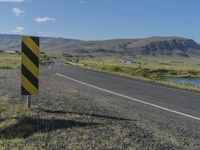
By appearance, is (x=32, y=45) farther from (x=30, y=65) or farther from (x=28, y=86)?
(x=28, y=86)

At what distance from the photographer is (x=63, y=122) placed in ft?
26.2

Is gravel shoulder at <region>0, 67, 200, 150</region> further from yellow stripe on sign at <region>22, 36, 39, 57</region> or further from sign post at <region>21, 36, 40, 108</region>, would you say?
yellow stripe on sign at <region>22, 36, 39, 57</region>

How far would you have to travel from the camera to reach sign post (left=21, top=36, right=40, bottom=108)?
9.50 meters

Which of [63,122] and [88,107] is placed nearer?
[63,122]

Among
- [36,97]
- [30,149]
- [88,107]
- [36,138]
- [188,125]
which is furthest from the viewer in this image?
[36,97]

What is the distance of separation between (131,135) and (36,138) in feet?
5.15

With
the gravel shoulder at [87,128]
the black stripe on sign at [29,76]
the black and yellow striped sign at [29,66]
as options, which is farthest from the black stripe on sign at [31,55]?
the gravel shoulder at [87,128]

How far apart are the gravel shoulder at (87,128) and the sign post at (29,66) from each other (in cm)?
44

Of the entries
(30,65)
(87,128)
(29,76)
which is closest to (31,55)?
(30,65)

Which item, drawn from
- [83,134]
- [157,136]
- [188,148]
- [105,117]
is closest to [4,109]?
[105,117]

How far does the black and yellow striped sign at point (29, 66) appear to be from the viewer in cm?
950

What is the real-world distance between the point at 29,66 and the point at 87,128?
2.67 metres

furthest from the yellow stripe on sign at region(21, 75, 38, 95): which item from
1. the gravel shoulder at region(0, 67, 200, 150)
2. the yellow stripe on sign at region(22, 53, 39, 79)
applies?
the gravel shoulder at region(0, 67, 200, 150)

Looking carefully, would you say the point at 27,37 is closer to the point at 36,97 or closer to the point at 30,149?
the point at 36,97
